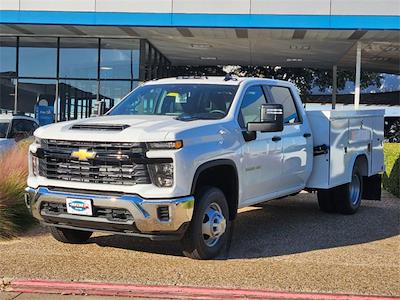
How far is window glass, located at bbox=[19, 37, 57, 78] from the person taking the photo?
1991cm

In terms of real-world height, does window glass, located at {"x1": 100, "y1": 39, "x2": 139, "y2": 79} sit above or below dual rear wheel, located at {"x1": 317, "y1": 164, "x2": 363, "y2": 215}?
above

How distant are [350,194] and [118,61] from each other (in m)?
12.6

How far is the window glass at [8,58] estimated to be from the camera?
65.9ft

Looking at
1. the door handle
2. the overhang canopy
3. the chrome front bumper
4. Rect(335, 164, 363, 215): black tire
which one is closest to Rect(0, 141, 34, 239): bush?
the chrome front bumper

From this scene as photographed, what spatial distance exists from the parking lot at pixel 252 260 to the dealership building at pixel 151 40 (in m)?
8.54

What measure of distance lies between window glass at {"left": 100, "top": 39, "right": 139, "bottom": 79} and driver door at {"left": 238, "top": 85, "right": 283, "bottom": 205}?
42.4 ft

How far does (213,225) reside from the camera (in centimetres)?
605

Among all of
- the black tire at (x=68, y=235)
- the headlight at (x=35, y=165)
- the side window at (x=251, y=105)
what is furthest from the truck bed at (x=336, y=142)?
the headlight at (x=35, y=165)

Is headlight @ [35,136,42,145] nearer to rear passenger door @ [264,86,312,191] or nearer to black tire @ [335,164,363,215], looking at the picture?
rear passenger door @ [264,86,312,191]

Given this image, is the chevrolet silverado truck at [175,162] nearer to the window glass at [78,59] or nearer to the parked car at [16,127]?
the parked car at [16,127]

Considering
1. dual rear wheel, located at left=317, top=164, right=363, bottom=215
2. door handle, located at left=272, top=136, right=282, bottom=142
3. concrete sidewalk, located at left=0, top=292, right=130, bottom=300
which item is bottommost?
concrete sidewalk, located at left=0, top=292, right=130, bottom=300

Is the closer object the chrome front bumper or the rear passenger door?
the chrome front bumper

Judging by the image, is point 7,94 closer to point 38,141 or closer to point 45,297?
point 38,141

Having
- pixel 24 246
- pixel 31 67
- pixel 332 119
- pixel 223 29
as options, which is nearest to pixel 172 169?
pixel 24 246
